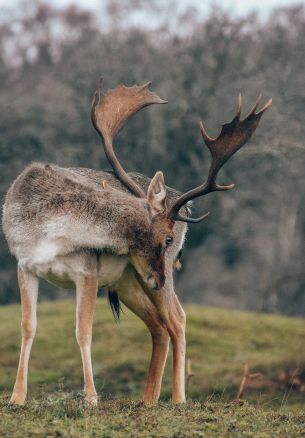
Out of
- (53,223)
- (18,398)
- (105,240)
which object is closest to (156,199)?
(105,240)

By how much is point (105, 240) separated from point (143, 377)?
824 centimetres

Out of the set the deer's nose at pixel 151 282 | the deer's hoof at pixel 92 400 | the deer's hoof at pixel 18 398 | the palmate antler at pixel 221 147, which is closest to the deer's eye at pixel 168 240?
the palmate antler at pixel 221 147

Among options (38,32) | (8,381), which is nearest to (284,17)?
(38,32)

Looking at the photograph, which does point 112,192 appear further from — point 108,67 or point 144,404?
point 108,67

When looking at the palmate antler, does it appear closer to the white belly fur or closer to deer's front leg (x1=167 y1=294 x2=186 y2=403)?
the white belly fur

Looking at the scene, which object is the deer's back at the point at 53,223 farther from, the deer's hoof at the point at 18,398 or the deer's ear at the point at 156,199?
the deer's hoof at the point at 18,398

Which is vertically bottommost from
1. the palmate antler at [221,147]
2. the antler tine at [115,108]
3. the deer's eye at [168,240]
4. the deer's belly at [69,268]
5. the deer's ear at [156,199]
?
the deer's belly at [69,268]

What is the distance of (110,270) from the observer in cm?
1194

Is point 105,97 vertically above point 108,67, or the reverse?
point 108,67

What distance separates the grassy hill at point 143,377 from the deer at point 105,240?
26.8 inches

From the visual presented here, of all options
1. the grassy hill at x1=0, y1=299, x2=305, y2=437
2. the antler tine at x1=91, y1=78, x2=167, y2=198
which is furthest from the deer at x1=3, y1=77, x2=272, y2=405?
the grassy hill at x1=0, y1=299, x2=305, y2=437

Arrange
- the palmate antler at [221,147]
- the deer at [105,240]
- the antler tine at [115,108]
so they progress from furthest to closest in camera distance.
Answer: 1. the antler tine at [115,108]
2. the palmate antler at [221,147]
3. the deer at [105,240]

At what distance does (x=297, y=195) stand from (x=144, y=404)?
2524cm

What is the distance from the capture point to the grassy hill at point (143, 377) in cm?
924
